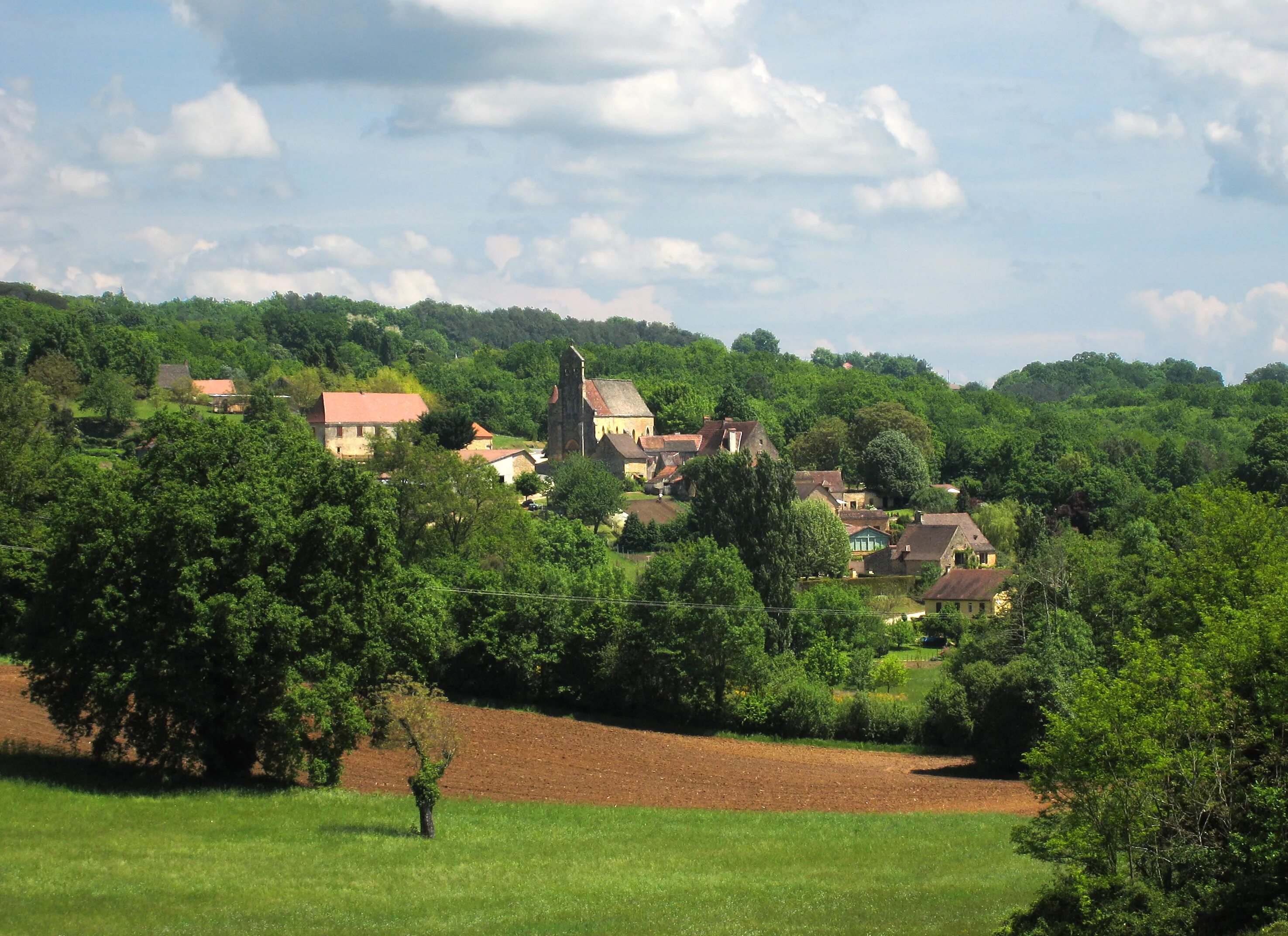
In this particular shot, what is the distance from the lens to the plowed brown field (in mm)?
31562

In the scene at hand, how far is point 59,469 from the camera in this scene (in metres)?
44.5

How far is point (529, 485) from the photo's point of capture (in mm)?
91375

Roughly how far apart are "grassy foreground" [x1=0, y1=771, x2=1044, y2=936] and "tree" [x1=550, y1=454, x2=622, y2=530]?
52823mm

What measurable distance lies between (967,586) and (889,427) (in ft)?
168

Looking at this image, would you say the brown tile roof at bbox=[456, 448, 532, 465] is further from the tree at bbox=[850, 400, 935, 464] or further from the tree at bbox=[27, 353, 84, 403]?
the tree at bbox=[850, 400, 935, 464]

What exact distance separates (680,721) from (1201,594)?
1788cm

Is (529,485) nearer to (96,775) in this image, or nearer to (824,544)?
(824,544)

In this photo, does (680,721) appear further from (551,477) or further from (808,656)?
(551,477)

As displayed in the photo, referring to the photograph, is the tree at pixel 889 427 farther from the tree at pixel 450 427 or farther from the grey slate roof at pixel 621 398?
the tree at pixel 450 427

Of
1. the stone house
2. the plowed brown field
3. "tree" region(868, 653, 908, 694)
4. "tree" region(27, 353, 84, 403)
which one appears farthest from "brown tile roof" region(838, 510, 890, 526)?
"tree" region(27, 353, 84, 403)

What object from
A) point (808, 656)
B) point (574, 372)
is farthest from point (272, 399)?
point (808, 656)

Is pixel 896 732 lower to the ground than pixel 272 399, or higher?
lower

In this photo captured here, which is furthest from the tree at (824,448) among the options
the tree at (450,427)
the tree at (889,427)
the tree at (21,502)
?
the tree at (21,502)

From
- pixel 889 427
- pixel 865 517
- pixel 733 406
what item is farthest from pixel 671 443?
pixel 865 517
